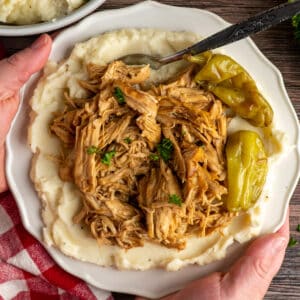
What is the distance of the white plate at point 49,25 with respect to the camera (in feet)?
11.7

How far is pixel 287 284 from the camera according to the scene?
404 cm

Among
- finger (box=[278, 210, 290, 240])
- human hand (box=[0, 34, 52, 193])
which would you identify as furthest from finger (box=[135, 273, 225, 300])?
human hand (box=[0, 34, 52, 193])

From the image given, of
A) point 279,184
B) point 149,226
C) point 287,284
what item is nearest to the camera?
point 149,226

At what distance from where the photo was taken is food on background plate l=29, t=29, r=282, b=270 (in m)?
3.48

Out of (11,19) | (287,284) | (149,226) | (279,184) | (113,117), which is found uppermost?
(11,19)

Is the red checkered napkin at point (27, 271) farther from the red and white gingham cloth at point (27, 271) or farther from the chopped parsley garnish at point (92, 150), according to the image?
the chopped parsley garnish at point (92, 150)

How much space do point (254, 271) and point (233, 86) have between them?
3.75 feet

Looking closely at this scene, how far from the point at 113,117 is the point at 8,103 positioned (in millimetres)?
715

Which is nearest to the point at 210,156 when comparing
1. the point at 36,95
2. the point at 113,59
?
the point at 113,59

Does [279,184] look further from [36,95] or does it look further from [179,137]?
[36,95]

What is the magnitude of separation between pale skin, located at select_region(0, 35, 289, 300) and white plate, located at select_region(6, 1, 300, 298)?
0.11 metres

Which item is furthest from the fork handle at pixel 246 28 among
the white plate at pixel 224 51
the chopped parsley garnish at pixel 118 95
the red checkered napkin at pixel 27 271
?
the red checkered napkin at pixel 27 271

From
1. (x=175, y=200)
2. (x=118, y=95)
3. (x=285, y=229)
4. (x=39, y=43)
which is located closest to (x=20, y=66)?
(x=39, y=43)

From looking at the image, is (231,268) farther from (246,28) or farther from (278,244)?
(246,28)
